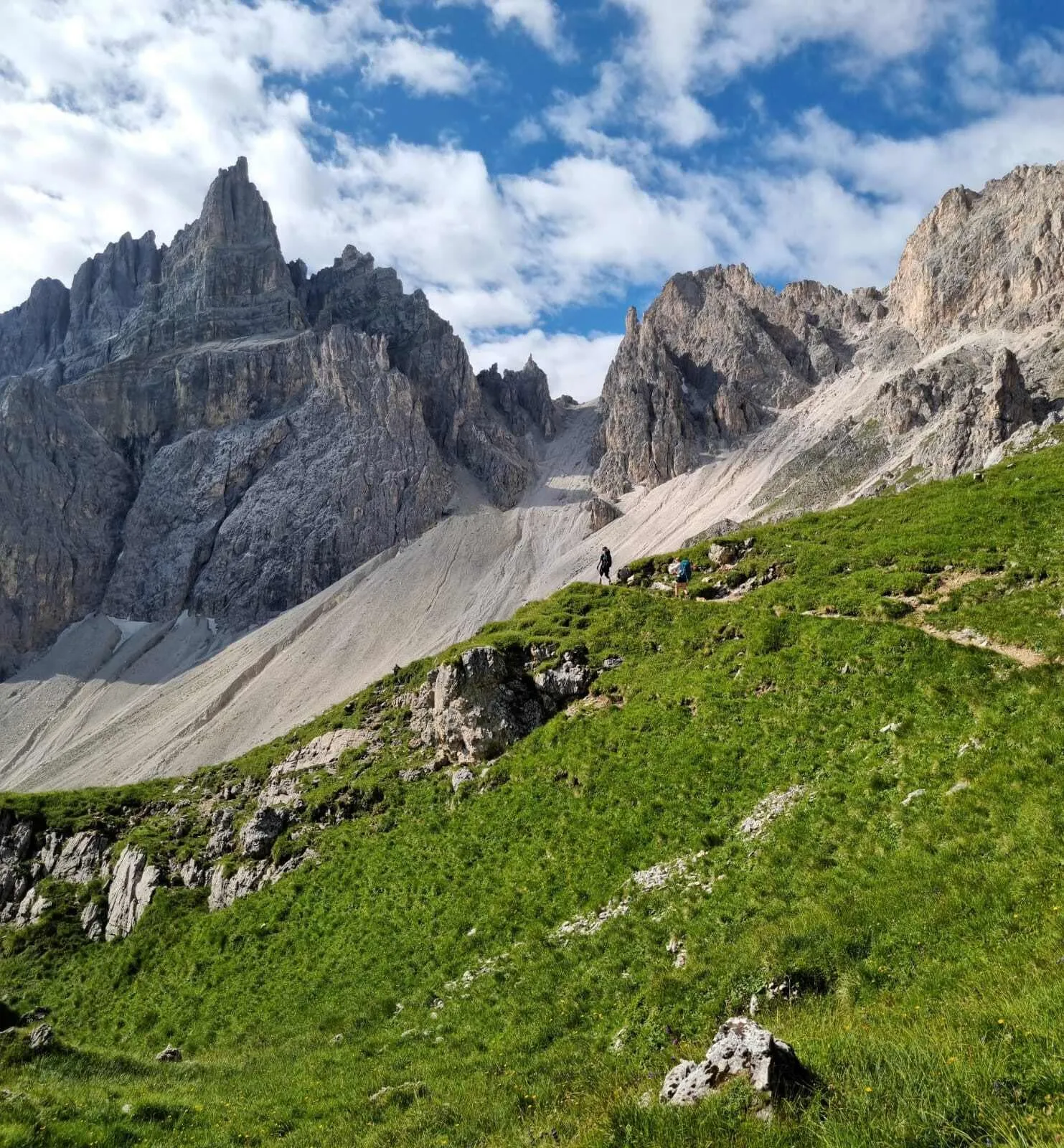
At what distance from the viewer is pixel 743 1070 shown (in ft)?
25.2

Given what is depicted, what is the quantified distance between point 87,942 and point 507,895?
69.3 feet

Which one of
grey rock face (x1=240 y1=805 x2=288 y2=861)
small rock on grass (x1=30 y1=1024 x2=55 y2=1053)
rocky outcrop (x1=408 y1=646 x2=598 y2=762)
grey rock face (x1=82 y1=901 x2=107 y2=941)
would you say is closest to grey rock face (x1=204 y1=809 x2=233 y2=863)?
grey rock face (x1=240 y1=805 x2=288 y2=861)

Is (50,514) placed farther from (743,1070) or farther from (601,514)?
(743,1070)

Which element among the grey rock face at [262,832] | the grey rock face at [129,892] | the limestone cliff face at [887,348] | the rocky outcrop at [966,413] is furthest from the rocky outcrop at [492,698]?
the limestone cliff face at [887,348]

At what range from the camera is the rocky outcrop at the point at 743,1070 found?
7418 millimetres

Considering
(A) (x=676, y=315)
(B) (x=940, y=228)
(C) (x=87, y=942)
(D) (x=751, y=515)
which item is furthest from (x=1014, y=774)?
(A) (x=676, y=315)

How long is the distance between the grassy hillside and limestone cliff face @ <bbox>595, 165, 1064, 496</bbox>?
8804 cm

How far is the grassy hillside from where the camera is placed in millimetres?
9180

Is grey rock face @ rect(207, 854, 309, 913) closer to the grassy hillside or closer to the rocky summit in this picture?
the grassy hillside

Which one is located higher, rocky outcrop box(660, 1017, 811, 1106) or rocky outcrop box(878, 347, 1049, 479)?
rocky outcrop box(878, 347, 1049, 479)

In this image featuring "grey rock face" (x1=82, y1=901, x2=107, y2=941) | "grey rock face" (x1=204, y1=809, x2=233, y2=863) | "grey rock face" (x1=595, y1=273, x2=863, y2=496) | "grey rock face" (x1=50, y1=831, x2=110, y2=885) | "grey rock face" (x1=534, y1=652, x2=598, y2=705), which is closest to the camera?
"grey rock face" (x1=534, y1=652, x2=598, y2=705)

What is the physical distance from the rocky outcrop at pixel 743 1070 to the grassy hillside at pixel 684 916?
0.24 m

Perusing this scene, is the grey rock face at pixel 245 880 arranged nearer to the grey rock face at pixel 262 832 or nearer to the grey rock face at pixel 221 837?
the grey rock face at pixel 262 832

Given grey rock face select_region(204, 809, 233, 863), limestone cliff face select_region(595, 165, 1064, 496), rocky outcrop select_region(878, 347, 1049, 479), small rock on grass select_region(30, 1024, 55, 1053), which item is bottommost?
small rock on grass select_region(30, 1024, 55, 1053)
